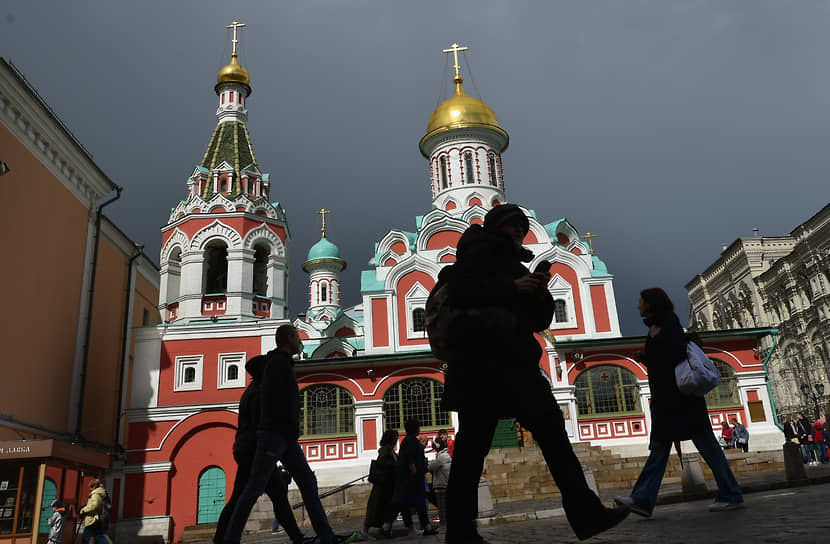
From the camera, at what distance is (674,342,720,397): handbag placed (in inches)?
195

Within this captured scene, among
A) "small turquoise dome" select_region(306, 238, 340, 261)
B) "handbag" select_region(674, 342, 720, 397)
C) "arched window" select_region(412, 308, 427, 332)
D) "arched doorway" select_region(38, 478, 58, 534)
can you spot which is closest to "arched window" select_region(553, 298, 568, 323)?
"arched window" select_region(412, 308, 427, 332)

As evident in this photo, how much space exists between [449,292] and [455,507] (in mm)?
1102

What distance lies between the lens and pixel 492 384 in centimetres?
339

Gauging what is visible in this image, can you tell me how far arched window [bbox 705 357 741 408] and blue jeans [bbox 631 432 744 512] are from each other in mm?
17050

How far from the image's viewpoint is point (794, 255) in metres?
36.3

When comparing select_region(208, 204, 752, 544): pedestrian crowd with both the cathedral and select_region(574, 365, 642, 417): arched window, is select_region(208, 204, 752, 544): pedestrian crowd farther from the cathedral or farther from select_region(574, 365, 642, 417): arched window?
select_region(574, 365, 642, 417): arched window

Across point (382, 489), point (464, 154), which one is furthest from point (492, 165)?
point (382, 489)

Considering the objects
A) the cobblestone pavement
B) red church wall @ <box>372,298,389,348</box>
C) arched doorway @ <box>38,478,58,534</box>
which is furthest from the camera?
red church wall @ <box>372,298,389,348</box>

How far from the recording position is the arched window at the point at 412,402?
20750mm

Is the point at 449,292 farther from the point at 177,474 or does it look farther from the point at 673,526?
the point at 177,474

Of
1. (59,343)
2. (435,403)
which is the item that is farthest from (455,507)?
(59,343)

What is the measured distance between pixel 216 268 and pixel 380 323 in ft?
24.6

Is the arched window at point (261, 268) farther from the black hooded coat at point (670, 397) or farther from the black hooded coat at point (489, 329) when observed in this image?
the black hooded coat at point (489, 329)

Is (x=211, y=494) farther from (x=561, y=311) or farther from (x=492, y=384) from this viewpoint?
(x=492, y=384)
